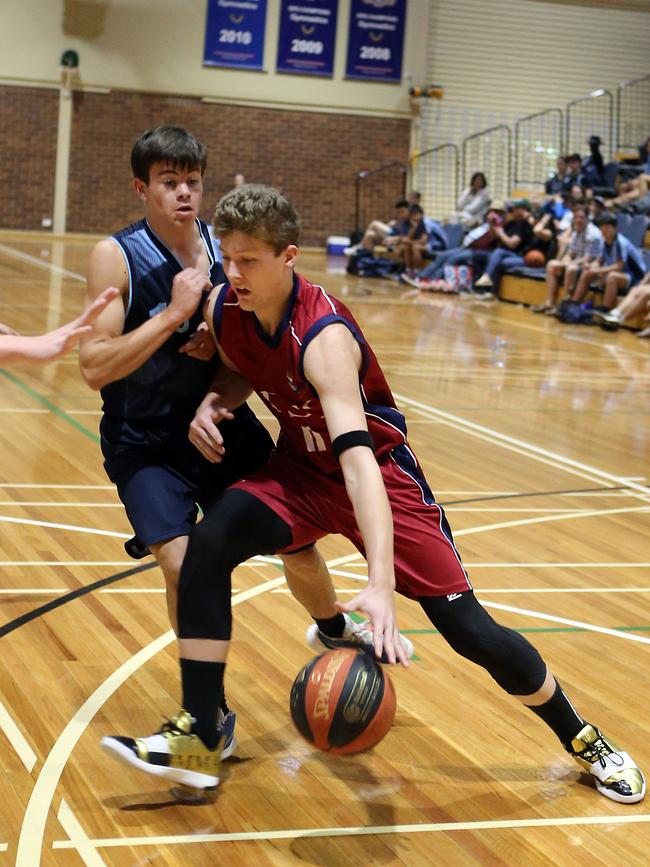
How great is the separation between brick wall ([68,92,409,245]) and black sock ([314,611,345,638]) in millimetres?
20339

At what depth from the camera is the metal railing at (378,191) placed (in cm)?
2488

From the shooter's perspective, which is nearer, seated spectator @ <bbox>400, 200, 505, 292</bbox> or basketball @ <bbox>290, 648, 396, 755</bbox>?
basketball @ <bbox>290, 648, 396, 755</bbox>

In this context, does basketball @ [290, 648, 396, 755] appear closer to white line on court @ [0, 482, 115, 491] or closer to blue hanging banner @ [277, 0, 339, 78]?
white line on court @ [0, 482, 115, 491]

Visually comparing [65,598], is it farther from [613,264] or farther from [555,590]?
[613,264]

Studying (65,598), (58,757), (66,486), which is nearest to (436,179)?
A: (66,486)

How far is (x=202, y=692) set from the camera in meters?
2.92

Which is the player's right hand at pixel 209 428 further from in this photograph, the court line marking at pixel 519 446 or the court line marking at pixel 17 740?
the court line marking at pixel 519 446


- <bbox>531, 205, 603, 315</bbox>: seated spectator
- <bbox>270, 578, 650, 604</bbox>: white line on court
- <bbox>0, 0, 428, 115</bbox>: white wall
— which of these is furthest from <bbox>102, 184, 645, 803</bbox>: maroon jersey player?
<bbox>0, 0, 428, 115</bbox>: white wall

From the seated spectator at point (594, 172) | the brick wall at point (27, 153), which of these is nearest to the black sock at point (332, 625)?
the seated spectator at point (594, 172)

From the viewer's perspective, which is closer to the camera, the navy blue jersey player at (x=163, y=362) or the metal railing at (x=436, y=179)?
the navy blue jersey player at (x=163, y=362)

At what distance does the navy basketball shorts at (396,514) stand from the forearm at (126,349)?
42 cm

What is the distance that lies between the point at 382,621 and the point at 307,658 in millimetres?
1486

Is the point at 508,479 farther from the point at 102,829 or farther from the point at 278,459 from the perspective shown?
the point at 102,829

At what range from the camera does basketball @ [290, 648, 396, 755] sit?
2.71m
